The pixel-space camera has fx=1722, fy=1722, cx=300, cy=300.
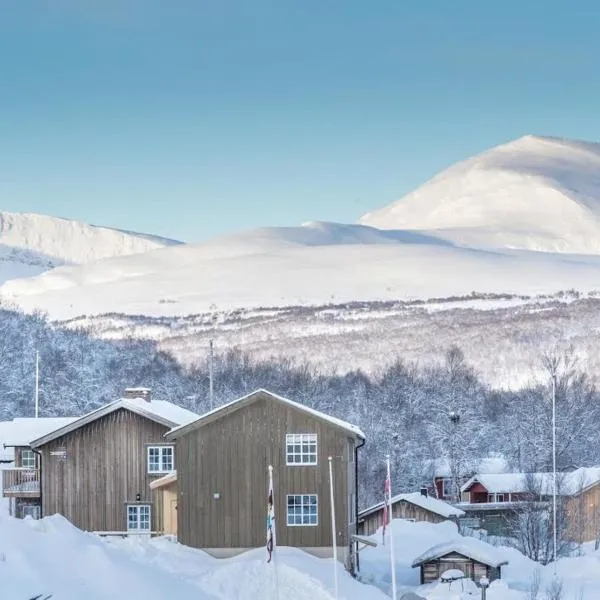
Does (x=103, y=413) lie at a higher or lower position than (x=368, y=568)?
higher

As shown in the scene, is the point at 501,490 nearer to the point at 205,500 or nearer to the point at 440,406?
the point at 440,406

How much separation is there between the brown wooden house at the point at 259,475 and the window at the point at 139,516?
3.71 metres

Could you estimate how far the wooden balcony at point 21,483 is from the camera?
62.4 m

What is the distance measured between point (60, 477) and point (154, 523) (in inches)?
146

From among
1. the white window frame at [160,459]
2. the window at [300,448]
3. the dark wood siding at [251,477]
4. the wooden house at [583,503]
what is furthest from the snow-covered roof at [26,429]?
the wooden house at [583,503]

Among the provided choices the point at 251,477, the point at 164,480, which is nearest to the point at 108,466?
the point at 164,480

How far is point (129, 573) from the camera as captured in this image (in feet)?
129

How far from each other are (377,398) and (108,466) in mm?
77872

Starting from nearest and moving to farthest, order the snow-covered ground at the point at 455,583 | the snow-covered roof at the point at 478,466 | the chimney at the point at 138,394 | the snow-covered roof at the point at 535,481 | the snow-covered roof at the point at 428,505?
the snow-covered ground at the point at 455,583 → the chimney at the point at 138,394 → the snow-covered roof at the point at 428,505 → the snow-covered roof at the point at 535,481 → the snow-covered roof at the point at 478,466

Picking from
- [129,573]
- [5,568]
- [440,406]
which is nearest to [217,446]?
[129,573]

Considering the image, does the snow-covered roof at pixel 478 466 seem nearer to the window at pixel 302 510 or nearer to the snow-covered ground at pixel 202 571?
the snow-covered ground at pixel 202 571

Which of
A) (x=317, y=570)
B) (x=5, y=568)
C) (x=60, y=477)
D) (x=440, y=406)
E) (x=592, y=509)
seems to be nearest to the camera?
(x=5, y=568)

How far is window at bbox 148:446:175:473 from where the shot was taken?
61438 millimetres

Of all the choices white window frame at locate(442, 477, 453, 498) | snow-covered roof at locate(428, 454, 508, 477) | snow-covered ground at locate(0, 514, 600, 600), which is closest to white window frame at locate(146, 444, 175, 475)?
snow-covered ground at locate(0, 514, 600, 600)
